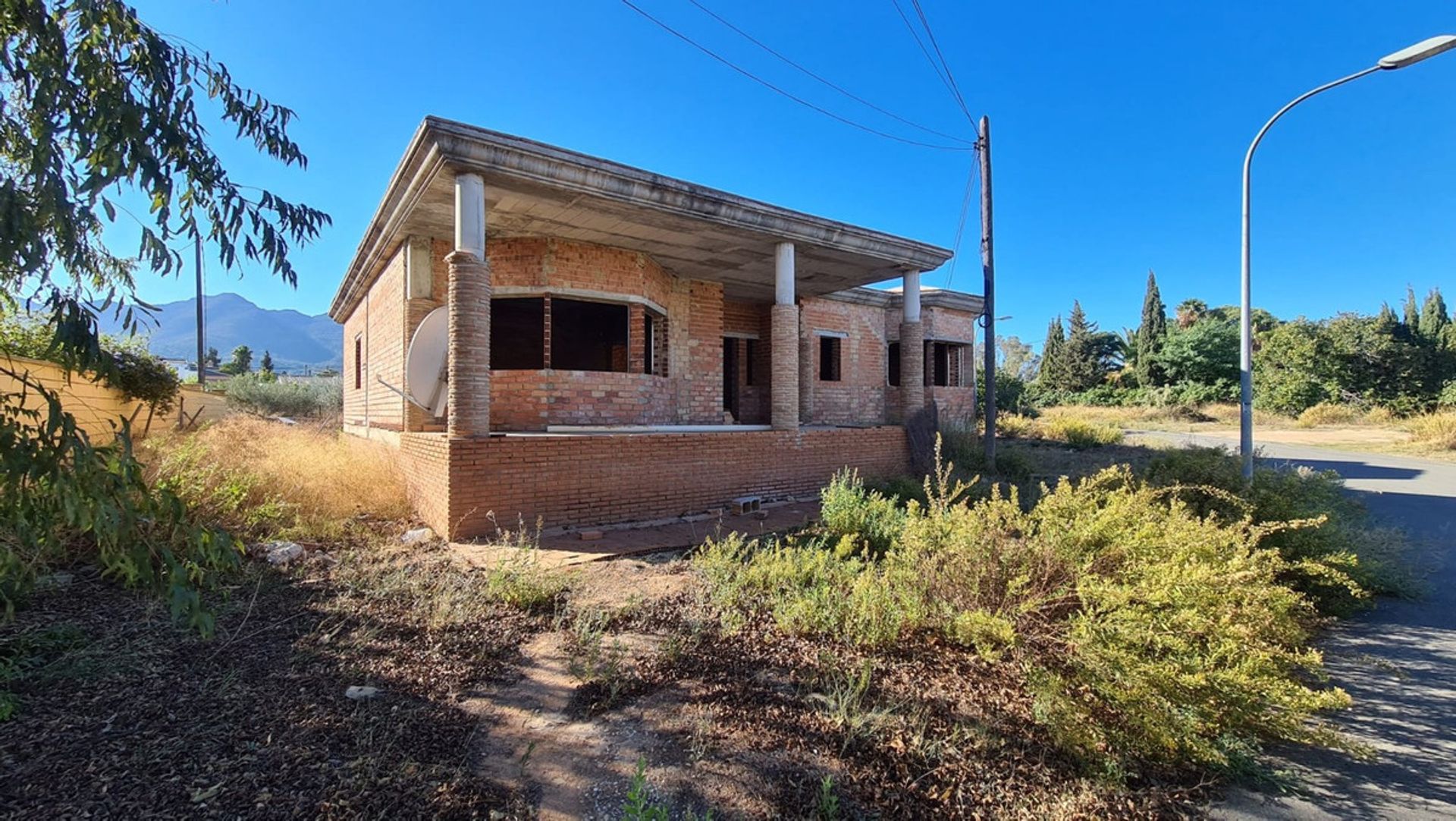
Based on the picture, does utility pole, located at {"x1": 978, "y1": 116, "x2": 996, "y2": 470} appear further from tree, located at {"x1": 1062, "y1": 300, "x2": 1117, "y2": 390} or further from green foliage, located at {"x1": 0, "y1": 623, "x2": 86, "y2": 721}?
tree, located at {"x1": 1062, "y1": 300, "x2": 1117, "y2": 390}

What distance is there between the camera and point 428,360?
25.4 ft

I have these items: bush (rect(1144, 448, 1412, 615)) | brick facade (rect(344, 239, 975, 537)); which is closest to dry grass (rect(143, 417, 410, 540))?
brick facade (rect(344, 239, 975, 537))

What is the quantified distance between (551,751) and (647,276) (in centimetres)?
785

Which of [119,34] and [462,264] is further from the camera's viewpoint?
[462,264]

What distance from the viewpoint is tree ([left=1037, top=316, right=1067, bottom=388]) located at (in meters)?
43.1

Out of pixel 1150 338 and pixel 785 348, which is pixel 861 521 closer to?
pixel 785 348

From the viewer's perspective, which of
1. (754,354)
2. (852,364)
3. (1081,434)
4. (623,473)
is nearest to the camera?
(623,473)

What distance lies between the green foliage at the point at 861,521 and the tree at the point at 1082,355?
4279cm

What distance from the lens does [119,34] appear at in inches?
79.6

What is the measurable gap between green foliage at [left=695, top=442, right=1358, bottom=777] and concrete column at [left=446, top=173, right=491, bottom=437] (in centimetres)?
308

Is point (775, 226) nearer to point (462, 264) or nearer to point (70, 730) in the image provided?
point (462, 264)

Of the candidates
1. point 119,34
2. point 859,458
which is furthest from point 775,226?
point 119,34

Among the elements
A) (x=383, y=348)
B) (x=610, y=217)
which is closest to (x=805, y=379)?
(x=610, y=217)

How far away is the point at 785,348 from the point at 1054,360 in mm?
43096
